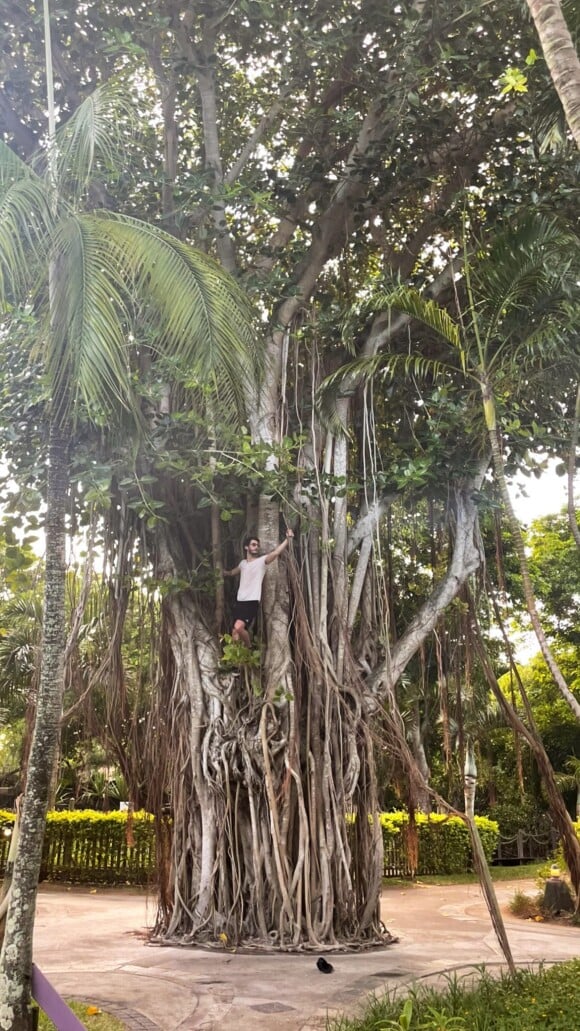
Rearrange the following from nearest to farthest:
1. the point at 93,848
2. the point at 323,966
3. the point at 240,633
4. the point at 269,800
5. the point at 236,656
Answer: the point at 323,966
the point at 269,800
the point at 236,656
the point at 240,633
the point at 93,848

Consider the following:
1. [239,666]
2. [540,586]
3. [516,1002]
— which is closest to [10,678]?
[239,666]

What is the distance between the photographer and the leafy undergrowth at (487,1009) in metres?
3.41

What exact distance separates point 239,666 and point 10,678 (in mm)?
6644

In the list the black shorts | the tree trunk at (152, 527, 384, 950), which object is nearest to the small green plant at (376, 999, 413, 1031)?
the tree trunk at (152, 527, 384, 950)

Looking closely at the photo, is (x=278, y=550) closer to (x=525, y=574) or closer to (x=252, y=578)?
(x=252, y=578)

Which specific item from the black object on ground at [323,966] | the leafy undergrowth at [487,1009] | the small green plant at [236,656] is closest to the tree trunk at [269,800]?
the small green plant at [236,656]

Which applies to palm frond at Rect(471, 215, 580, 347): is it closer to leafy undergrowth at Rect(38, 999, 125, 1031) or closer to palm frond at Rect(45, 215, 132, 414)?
palm frond at Rect(45, 215, 132, 414)

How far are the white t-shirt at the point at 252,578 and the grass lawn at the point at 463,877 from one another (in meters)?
6.89

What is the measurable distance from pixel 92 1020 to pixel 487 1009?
175 cm

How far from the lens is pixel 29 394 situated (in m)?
5.81

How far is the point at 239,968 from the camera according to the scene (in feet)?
17.0

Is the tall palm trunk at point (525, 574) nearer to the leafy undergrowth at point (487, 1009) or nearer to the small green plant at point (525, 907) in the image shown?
the leafy undergrowth at point (487, 1009)

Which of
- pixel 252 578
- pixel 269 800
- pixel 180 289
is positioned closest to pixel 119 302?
pixel 180 289

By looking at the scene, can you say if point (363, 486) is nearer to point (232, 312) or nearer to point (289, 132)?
point (232, 312)
